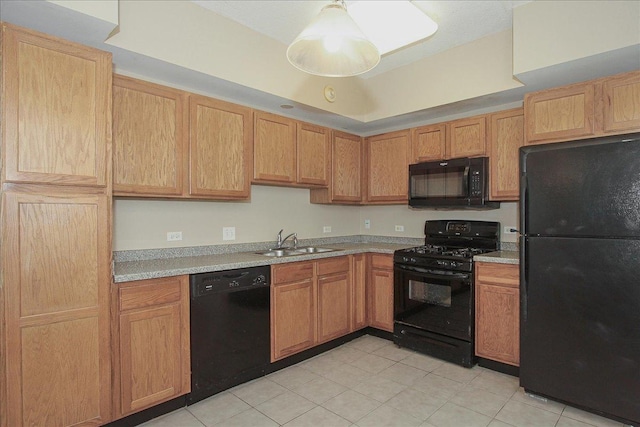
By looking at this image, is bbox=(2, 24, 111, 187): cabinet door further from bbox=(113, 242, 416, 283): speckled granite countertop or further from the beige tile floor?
the beige tile floor

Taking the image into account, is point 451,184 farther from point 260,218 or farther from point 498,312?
point 260,218

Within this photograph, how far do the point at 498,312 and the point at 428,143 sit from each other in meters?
1.77

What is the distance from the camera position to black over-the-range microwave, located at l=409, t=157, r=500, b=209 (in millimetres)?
3225

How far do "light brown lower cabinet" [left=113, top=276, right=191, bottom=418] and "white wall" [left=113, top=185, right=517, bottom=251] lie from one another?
0.64 m

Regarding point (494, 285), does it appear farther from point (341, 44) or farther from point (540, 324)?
point (341, 44)

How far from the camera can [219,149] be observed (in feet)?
9.24

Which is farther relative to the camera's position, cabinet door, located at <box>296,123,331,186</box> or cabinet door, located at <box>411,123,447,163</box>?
cabinet door, located at <box>411,123,447,163</box>

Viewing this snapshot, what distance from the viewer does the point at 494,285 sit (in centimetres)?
286

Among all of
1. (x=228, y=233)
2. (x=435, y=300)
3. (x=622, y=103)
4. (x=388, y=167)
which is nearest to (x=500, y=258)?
(x=435, y=300)

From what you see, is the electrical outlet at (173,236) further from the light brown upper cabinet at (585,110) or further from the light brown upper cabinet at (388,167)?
the light brown upper cabinet at (585,110)

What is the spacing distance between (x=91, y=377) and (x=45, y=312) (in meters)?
0.45

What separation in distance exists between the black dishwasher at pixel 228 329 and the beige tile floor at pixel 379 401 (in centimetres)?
13

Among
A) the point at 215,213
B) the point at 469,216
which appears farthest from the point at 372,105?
the point at 215,213

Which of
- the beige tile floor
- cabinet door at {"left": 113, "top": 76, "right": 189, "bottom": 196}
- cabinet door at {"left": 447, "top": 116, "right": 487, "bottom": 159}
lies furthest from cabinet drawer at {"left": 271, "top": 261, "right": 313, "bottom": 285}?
cabinet door at {"left": 447, "top": 116, "right": 487, "bottom": 159}
